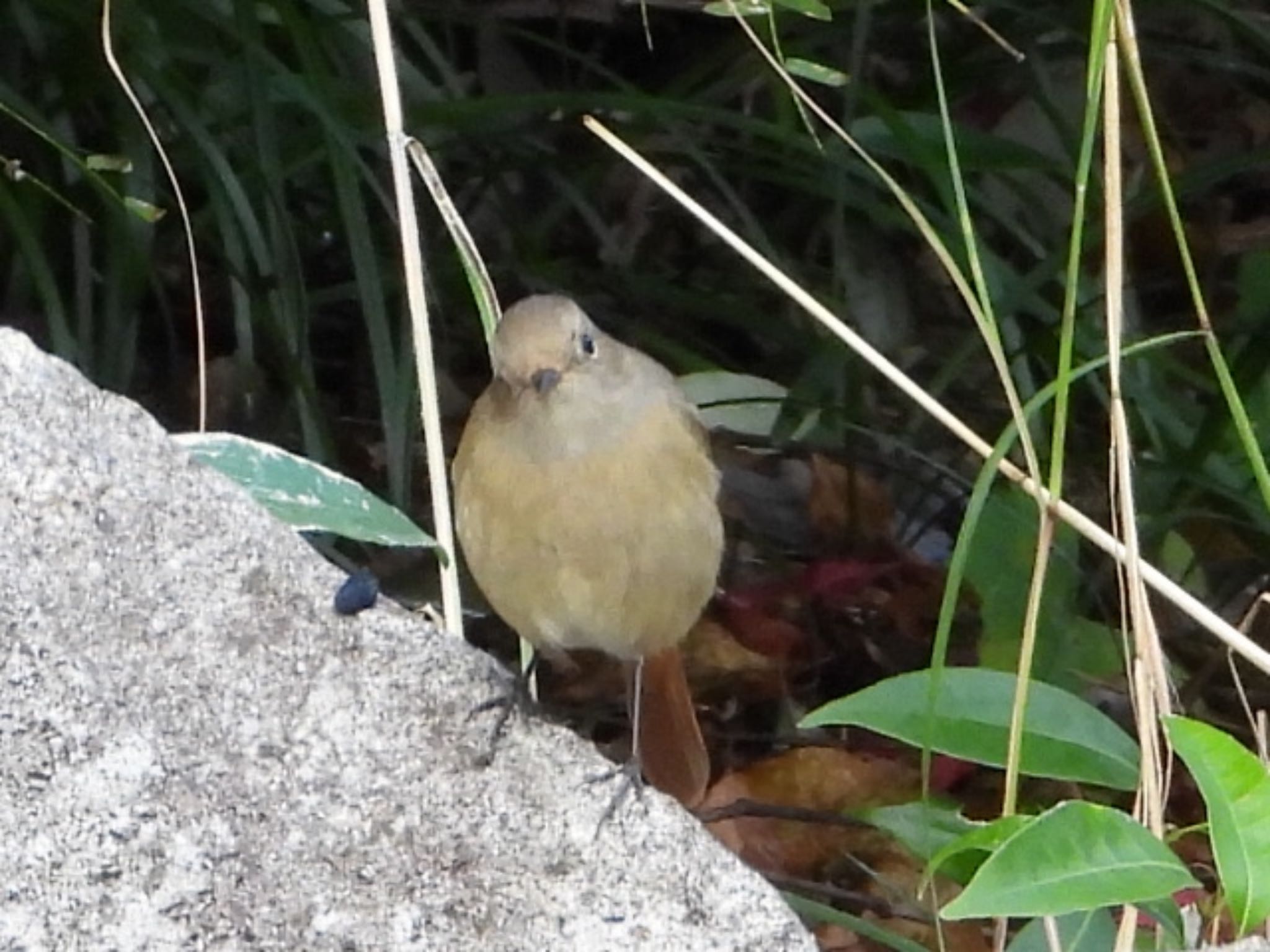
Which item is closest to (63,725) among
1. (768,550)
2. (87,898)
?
(87,898)

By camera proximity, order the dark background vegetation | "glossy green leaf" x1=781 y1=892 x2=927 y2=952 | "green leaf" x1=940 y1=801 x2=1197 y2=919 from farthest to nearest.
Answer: the dark background vegetation
"glossy green leaf" x1=781 y1=892 x2=927 y2=952
"green leaf" x1=940 y1=801 x2=1197 y2=919

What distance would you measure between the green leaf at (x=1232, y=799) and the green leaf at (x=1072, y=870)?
0.10 ft

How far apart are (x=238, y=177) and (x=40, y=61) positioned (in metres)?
0.26

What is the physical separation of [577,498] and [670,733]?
34cm

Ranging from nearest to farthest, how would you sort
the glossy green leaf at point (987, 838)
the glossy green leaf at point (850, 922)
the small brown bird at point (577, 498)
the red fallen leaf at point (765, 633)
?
1. the glossy green leaf at point (987, 838)
2. the glossy green leaf at point (850, 922)
3. the small brown bird at point (577, 498)
4. the red fallen leaf at point (765, 633)

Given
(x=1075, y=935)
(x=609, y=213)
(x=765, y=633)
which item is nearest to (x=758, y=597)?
(x=765, y=633)

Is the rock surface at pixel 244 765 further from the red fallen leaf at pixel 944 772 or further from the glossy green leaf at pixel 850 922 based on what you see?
the red fallen leaf at pixel 944 772

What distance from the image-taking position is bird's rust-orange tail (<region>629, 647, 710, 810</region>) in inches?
89.5

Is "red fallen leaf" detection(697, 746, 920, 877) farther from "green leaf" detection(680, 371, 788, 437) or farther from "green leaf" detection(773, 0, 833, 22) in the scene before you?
"green leaf" detection(773, 0, 833, 22)

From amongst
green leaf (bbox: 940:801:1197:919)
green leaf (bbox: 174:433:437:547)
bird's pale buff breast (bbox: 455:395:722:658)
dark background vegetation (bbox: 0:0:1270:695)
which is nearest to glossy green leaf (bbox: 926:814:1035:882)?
green leaf (bbox: 940:801:1197:919)

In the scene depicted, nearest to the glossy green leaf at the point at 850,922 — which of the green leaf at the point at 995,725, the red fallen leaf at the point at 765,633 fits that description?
the green leaf at the point at 995,725

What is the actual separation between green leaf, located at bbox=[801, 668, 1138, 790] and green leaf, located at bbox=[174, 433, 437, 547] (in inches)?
13.0

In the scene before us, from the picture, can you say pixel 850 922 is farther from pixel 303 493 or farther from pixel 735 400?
pixel 735 400

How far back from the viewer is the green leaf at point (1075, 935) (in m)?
1.55
